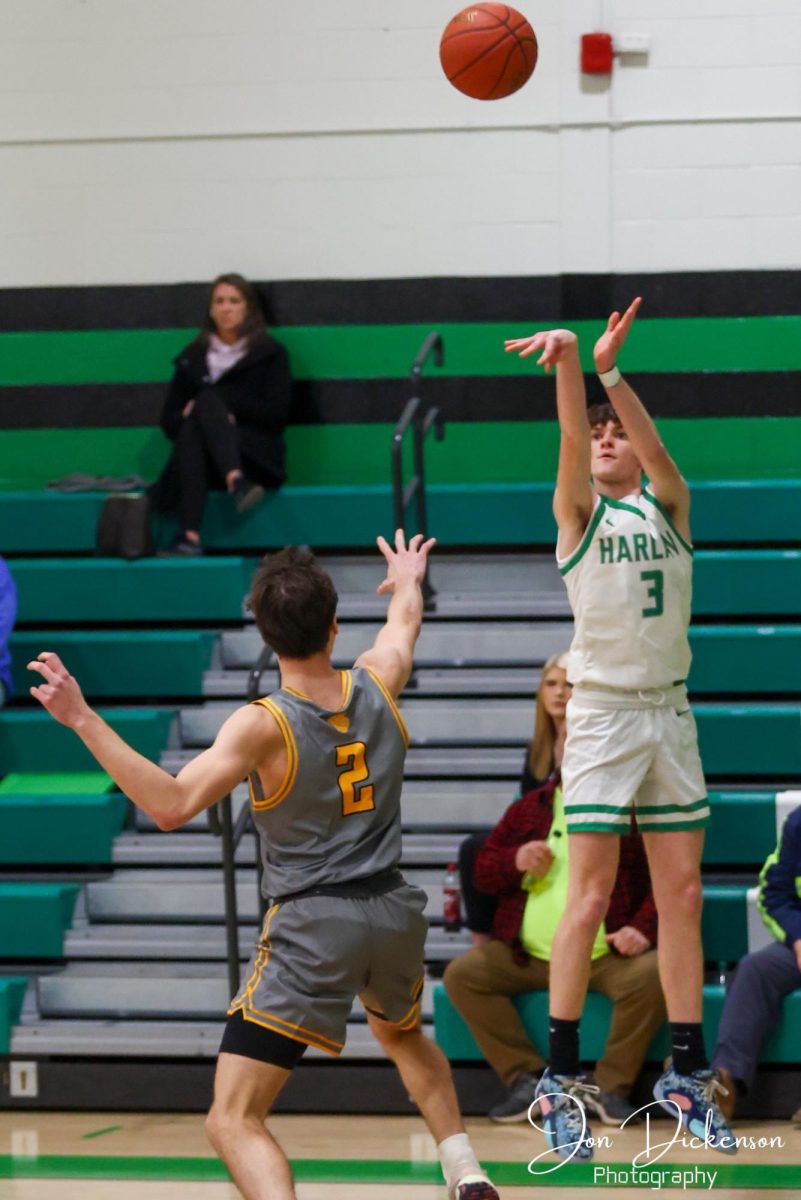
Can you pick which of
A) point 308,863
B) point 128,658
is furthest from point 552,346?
point 128,658

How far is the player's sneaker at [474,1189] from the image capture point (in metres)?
4.32

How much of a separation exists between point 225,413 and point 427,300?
1225mm

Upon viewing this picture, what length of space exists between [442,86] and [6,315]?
244 centimetres

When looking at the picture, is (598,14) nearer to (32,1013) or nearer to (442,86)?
(442,86)

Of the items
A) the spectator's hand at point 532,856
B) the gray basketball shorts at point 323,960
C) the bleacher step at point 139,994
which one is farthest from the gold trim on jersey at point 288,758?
the bleacher step at point 139,994

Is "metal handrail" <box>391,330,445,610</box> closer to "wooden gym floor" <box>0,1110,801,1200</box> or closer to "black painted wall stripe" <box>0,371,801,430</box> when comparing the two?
"black painted wall stripe" <box>0,371,801,430</box>

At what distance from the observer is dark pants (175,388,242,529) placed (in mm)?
7914

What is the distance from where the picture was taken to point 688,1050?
4801mm

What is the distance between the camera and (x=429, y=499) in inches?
318

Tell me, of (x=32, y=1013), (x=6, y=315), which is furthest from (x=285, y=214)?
(x=32, y=1013)

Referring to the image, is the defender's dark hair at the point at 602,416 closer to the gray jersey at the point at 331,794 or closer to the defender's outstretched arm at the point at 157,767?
the gray jersey at the point at 331,794

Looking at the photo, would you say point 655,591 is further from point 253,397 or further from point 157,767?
point 253,397

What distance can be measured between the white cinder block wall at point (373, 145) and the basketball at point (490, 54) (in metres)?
2.60

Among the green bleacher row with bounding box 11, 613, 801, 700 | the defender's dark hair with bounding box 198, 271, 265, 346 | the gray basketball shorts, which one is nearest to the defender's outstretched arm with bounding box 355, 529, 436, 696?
the gray basketball shorts
